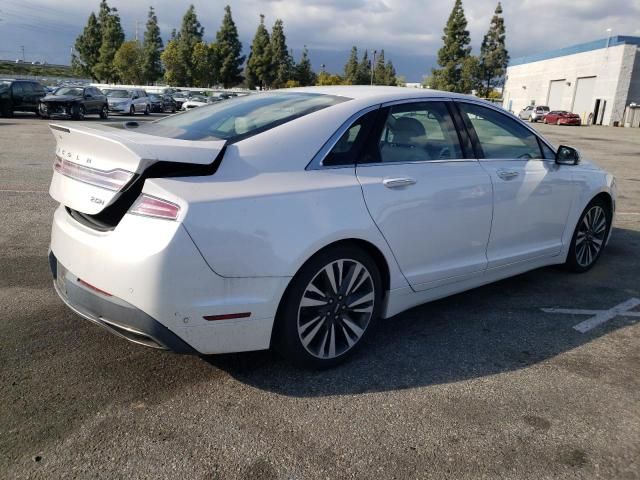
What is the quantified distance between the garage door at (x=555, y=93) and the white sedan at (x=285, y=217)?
67656 mm

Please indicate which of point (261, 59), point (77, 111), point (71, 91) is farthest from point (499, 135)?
point (261, 59)

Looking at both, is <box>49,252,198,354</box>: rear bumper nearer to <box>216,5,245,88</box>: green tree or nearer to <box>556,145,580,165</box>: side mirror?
<box>556,145,580,165</box>: side mirror

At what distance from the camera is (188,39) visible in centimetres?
7062

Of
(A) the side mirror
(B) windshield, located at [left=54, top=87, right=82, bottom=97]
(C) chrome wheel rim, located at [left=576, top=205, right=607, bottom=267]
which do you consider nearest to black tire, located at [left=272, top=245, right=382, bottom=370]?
(A) the side mirror

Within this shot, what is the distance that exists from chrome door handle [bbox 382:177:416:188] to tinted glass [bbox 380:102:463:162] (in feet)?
0.51

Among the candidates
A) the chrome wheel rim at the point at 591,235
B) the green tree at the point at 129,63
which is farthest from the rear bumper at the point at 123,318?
the green tree at the point at 129,63

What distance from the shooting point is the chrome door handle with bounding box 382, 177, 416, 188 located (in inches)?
132

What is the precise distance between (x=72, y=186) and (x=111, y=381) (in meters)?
1.09

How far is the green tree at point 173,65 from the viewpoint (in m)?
66.6

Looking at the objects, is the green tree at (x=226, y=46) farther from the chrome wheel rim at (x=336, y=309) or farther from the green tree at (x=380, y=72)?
the chrome wheel rim at (x=336, y=309)

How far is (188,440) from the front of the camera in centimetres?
262

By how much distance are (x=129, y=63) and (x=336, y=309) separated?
68.6m

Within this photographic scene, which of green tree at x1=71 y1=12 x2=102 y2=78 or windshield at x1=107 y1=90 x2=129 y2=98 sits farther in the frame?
green tree at x1=71 y1=12 x2=102 y2=78

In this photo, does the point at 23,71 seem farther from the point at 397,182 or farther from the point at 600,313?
the point at 600,313
